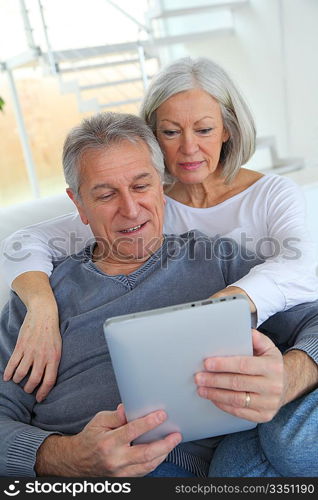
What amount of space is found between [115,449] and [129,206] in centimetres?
61

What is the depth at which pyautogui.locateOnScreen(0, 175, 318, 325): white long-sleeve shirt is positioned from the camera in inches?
51.9

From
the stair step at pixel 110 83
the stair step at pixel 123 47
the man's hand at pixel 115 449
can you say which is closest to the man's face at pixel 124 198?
the man's hand at pixel 115 449

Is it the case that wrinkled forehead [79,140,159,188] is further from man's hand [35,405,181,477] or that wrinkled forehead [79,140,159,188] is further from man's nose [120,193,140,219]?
man's hand [35,405,181,477]

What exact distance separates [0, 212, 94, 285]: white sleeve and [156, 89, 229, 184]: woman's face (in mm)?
349

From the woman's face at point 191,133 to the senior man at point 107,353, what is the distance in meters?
0.20

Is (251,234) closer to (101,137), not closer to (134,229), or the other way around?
(134,229)

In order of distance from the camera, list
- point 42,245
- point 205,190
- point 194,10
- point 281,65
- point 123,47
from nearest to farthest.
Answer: point 42,245 → point 205,190 → point 281,65 → point 194,10 → point 123,47

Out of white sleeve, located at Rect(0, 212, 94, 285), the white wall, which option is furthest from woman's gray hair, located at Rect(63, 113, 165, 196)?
the white wall

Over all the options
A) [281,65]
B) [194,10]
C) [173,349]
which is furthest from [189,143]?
[194,10]

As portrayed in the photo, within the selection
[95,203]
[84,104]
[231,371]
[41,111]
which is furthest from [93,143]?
[41,111]

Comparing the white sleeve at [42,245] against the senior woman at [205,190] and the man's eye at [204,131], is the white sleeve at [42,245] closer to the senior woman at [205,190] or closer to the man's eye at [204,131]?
the senior woman at [205,190]

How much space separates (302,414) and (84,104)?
4.55 m

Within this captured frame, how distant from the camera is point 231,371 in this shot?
91 centimetres

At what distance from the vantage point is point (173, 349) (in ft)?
2.93
